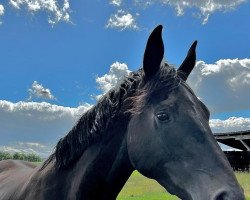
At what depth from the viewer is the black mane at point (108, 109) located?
3.16m

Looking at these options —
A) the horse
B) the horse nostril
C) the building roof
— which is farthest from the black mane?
the building roof

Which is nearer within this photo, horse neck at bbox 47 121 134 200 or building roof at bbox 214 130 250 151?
horse neck at bbox 47 121 134 200

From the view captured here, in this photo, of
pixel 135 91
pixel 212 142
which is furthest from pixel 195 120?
pixel 135 91

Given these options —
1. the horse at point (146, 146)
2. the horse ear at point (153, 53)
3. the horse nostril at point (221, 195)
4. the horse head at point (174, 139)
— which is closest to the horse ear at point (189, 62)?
the horse at point (146, 146)

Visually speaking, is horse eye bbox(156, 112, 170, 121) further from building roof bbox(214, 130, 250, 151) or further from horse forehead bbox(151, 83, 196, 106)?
building roof bbox(214, 130, 250, 151)

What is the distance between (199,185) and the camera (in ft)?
8.71

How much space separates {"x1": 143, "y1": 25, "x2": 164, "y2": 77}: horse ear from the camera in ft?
9.87

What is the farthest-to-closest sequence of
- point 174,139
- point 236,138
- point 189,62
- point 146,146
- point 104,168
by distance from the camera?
1. point 236,138
2. point 189,62
3. point 104,168
4. point 146,146
5. point 174,139

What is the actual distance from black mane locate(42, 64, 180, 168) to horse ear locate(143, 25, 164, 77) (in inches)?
2.5

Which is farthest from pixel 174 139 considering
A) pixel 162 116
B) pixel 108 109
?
pixel 108 109

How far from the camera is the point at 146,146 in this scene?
293 cm

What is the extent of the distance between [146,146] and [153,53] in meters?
0.72

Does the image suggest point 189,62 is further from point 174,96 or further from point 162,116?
point 162,116

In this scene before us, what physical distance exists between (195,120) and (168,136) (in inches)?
8.7
